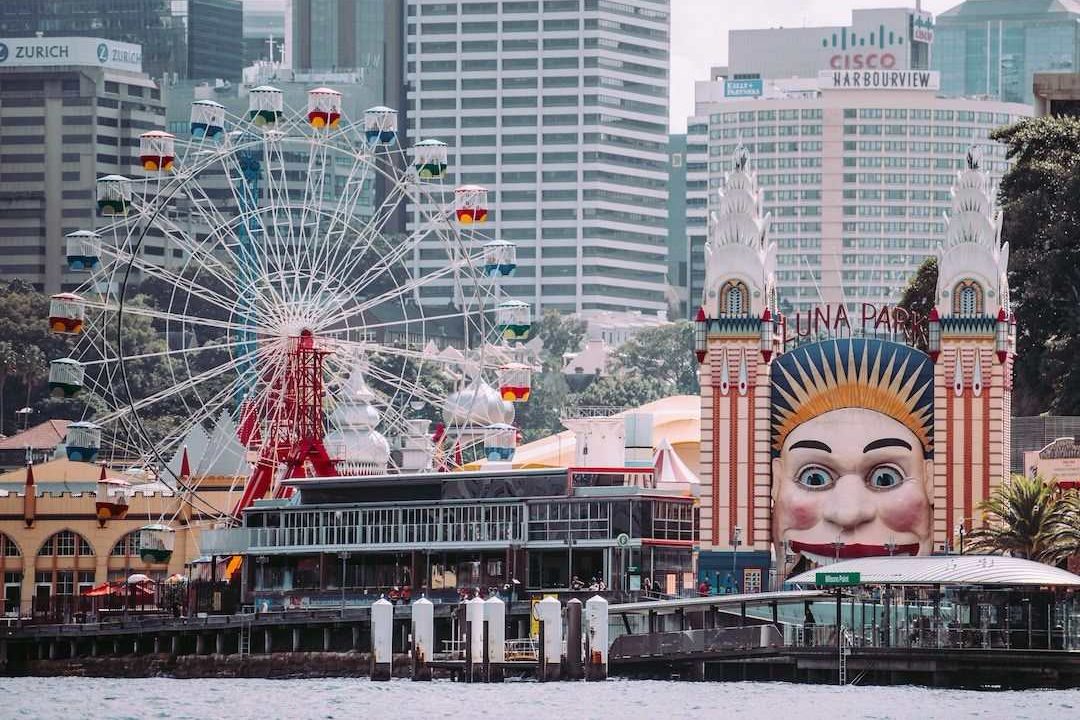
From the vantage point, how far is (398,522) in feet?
422

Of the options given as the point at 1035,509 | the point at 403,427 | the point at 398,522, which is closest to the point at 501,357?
the point at 403,427

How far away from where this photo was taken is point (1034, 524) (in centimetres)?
11588

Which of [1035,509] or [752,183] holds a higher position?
[752,183]

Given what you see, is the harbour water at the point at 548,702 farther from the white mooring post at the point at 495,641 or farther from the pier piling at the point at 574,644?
the pier piling at the point at 574,644

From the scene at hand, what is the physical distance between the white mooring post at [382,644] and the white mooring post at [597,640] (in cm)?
846

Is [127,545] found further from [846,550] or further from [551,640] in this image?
[551,640]

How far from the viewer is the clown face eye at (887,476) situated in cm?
12225

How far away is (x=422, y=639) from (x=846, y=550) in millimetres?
20528

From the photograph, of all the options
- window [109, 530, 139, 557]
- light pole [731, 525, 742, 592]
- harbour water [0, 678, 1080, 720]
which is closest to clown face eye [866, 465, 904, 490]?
light pole [731, 525, 742, 592]

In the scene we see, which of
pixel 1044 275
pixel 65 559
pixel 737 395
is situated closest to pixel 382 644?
pixel 737 395

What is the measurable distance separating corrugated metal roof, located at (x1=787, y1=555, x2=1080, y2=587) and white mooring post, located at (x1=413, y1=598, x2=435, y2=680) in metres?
14.6

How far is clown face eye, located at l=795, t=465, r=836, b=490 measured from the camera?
12244cm

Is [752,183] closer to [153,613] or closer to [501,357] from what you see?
[501,357]

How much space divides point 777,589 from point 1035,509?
12111 millimetres
